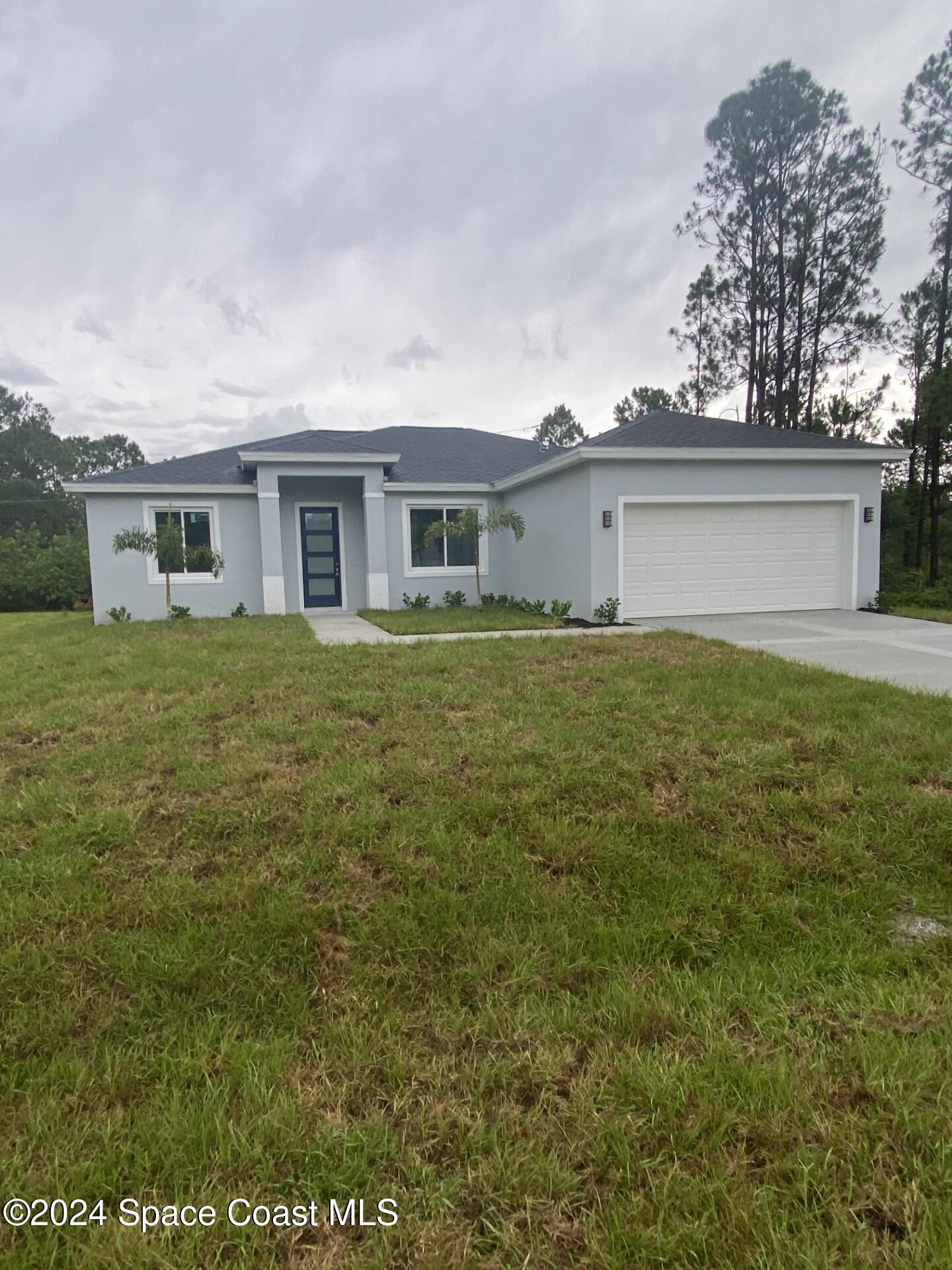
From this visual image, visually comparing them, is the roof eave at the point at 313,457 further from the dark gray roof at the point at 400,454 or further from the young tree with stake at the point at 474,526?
the young tree with stake at the point at 474,526

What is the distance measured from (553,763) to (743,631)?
19.2 ft

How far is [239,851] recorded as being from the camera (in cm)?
312

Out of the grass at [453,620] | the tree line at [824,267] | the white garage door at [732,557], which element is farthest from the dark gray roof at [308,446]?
the tree line at [824,267]

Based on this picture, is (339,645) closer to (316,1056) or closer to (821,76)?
(316,1056)

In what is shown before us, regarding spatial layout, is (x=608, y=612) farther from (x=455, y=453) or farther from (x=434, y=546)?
(x=455, y=453)

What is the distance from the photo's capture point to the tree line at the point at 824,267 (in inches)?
622

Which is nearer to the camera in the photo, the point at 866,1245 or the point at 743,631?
the point at 866,1245

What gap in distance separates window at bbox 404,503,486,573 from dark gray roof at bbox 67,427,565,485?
586 mm

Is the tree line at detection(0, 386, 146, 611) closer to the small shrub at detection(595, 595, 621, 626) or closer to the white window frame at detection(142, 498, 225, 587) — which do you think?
the white window frame at detection(142, 498, 225, 587)

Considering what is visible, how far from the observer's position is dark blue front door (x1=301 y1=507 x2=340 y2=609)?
14.1m

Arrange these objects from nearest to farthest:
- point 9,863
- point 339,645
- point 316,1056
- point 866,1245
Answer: point 866,1245
point 316,1056
point 9,863
point 339,645

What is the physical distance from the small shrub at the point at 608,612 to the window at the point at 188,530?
7513mm

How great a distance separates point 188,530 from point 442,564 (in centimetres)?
508

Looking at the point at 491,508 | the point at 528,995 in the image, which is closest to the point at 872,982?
the point at 528,995
